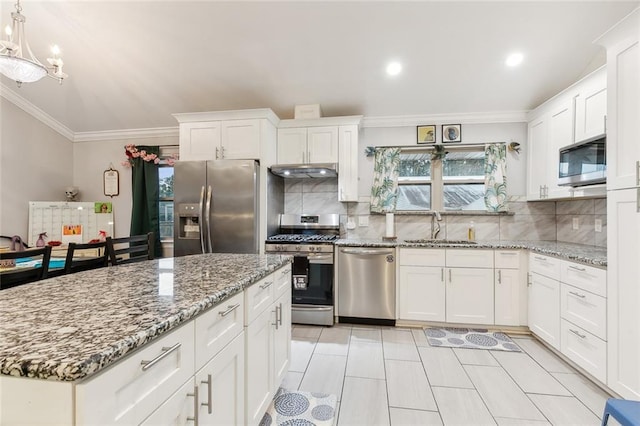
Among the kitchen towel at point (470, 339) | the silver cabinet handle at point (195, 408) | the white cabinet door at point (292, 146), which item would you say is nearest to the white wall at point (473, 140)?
the white cabinet door at point (292, 146)

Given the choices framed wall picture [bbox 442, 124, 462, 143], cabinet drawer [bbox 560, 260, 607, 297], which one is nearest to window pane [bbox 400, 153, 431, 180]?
framed wall picture [bbox 442, 124, 462, 143]

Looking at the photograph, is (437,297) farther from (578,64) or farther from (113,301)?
(113,301)

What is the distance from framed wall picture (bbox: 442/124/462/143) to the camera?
12.1 feet

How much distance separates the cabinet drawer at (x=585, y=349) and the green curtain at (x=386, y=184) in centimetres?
203

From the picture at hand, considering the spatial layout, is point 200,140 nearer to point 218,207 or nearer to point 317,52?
point 218,207

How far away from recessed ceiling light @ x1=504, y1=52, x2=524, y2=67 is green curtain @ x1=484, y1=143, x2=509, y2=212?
0.95m

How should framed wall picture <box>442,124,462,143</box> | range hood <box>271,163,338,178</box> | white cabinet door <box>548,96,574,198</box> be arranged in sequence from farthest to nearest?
framed wall picture <box>442,124,462,143</box>, range hood <box>271,163,338,178</box>, white cabinet door <box>548,96,574,198</box>

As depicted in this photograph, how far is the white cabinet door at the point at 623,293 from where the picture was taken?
68.1 inches

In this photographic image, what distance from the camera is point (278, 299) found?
72.2 inches

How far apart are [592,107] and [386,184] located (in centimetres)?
200

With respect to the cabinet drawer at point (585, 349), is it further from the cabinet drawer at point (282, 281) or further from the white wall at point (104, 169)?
the white wall at point (104, 169)

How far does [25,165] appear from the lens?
402cm

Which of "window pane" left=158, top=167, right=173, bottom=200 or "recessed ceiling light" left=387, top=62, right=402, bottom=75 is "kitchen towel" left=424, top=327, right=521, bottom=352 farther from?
"window pane" left=158, top=167, right=173, bottom=200

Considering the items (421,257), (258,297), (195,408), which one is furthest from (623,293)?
(195,408)
